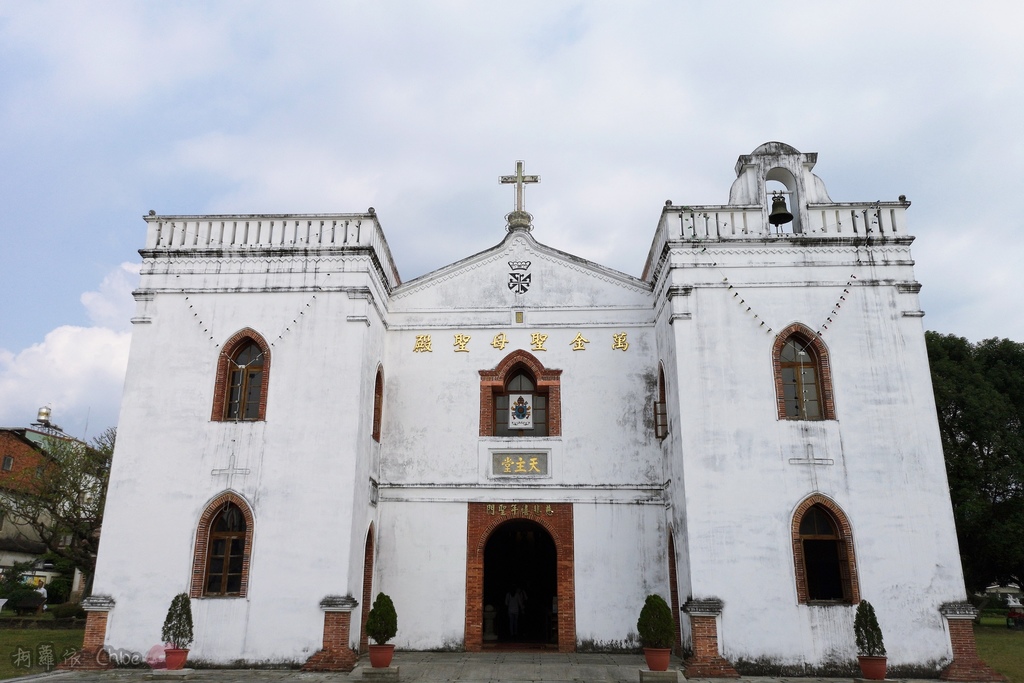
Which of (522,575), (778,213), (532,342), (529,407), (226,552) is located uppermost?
(778,213)

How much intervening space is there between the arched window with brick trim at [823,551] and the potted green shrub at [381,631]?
6547 mm

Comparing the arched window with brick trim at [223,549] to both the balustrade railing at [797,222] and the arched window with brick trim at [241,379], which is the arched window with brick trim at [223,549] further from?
the balustrade railing at [797,222]

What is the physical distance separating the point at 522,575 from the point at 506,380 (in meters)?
5.98

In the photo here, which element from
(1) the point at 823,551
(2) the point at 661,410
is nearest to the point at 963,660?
(1) the point at 823,551

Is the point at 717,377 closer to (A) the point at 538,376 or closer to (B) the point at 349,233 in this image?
(A) the point at 538,376

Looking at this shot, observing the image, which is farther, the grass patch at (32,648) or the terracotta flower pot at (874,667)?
the grass patch at (32,648)

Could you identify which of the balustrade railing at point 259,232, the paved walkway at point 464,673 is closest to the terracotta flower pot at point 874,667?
the paved walkway at point 464,673

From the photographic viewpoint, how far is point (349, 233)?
14.3 metres

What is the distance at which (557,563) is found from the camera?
558 inches

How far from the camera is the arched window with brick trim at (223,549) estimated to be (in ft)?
40.9

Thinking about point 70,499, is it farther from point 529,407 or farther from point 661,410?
point 661,410

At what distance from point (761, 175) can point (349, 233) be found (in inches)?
315

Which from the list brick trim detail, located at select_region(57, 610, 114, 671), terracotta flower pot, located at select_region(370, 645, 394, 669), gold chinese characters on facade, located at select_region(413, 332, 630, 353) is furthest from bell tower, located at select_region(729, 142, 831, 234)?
brick trim detail, located at select_region(57, 610, 114, 671)

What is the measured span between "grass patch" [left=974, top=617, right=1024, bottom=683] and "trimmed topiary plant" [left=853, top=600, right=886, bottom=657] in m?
3.01
